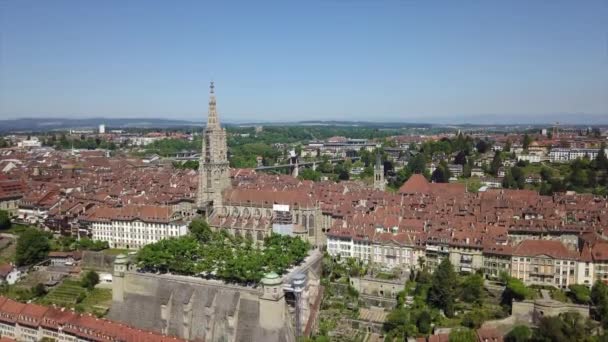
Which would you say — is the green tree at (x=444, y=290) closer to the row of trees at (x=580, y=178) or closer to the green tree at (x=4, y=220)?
the row of trees at (x=580, y=178)

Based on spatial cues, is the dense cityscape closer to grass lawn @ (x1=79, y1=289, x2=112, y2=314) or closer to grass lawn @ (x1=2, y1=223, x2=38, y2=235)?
grass lawn @ (x1=79, y1=289, x2=112, y2=314)

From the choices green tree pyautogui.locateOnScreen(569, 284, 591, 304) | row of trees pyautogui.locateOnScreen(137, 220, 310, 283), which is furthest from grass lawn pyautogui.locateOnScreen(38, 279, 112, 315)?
green tree pyautogui.locateOnScreen(569, 284, 591, 304)

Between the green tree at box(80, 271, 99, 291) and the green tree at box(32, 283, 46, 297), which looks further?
the green tree at box(80, 271, 99, 291)

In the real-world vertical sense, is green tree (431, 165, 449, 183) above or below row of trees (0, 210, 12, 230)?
above

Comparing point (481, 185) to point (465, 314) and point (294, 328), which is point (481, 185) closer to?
point (465, 314)

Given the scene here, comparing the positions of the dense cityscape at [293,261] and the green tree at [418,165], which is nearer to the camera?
the dense cityscape at [293,261]

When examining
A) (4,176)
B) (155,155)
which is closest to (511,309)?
(4,176)

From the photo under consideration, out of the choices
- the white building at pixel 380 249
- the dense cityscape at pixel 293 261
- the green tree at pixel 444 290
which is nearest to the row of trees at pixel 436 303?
the green tree at pixel 444 290
